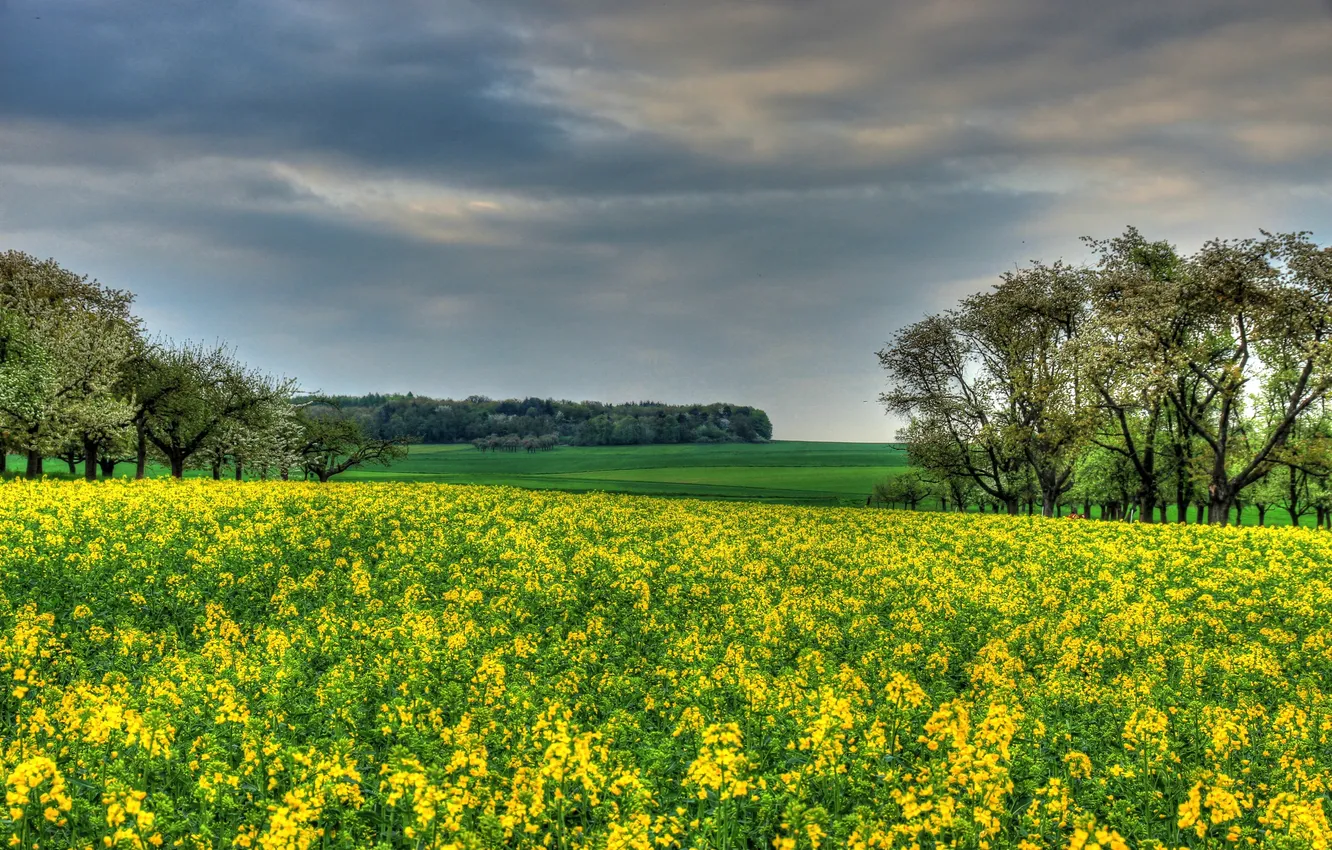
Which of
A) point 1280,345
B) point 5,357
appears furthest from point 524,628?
point 5,357

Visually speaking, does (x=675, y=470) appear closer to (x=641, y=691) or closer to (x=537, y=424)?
(x=537, y=424)

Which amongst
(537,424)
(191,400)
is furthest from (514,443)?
(191,400)

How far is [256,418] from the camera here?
226 ft

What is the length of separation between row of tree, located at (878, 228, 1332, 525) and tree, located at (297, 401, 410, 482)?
180ft

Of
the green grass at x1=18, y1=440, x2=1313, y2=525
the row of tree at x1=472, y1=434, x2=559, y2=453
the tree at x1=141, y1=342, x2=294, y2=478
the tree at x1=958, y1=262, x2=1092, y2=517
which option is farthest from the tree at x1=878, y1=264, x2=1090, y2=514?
the row of tree at x1=472, y1=434, x2=559, y2=453

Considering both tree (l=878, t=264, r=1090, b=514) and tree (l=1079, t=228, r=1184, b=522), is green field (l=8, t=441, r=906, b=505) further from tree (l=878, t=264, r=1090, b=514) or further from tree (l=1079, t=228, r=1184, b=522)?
tree (l=1079, t=228, r=1184, b=522)

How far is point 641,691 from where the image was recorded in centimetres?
1200

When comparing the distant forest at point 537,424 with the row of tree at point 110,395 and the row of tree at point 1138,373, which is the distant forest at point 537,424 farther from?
the row of tree at point 1138,373

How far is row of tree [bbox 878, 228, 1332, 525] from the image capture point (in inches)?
1667

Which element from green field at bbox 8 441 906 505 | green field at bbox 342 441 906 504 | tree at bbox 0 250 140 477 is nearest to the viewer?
tree at bbox 0 250 140 477

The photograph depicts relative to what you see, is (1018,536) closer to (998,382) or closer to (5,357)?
(998,382)

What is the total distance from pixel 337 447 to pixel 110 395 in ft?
106

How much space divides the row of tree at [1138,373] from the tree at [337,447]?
54.8m

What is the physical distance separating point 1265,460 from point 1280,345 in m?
6.45
